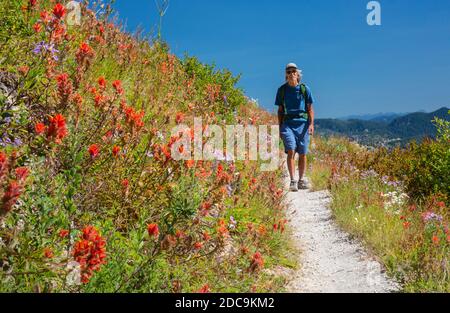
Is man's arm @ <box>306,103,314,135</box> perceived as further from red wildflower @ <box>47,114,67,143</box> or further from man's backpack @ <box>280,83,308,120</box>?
red wildflower @ <box>47,114,67,143</box>

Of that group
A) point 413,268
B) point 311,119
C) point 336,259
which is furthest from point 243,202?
point 311,119

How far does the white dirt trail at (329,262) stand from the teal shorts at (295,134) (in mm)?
1918

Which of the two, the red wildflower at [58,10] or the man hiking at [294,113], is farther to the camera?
the man hiking at [294,113]

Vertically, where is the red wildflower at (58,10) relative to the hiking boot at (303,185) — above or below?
→ above

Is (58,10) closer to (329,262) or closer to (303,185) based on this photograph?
(329,262)

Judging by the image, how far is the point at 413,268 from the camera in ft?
14.8

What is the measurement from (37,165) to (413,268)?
363cm

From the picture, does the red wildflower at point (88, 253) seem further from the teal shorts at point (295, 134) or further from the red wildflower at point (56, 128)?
the teal shorts at point (295, 134)

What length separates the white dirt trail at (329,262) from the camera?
4535 mm

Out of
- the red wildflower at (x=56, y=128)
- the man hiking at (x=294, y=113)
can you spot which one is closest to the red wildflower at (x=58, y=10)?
the red wildflower at (x=56, y=128)

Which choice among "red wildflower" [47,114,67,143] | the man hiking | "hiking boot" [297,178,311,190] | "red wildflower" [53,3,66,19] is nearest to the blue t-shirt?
the man hiking

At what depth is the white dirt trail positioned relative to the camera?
14.9 ft
